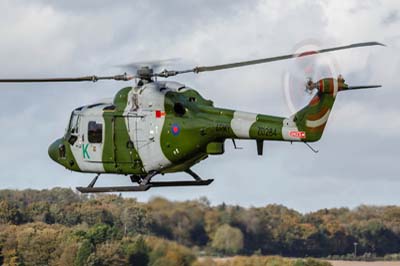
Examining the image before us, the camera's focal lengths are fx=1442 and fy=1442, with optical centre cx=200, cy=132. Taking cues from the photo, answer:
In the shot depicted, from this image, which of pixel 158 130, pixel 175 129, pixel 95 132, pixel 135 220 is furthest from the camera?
pixel 135 220

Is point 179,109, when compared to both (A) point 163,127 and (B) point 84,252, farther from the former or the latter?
(B) point 84,252

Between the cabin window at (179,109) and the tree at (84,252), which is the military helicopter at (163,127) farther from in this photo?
the tree at (84,252)

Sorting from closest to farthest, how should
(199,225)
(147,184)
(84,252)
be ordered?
(147,184) → (199,225) → (84,252)

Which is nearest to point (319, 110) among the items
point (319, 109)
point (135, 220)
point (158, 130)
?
point (319, 109)

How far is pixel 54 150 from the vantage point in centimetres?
3722

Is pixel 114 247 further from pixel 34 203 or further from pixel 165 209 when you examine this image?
pixel 34 203

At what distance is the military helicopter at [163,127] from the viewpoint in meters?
32.2

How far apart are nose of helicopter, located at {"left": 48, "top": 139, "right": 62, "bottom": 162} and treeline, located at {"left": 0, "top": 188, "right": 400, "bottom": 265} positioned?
2.91 metres

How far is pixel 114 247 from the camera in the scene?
45188 millimetres

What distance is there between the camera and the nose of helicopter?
122ft

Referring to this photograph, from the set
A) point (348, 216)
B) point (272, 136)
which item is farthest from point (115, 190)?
point (348, 216)

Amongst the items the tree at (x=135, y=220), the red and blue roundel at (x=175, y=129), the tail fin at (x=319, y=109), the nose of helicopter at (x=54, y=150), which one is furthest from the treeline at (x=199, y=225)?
the tail fin at (x=319, y=109)

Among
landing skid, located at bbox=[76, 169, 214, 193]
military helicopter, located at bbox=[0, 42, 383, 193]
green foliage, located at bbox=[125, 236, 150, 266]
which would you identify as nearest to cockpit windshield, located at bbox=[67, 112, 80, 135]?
military helicopter, located at bbox=[0, 42, 383, 193]

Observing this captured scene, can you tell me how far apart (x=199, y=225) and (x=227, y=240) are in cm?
123
